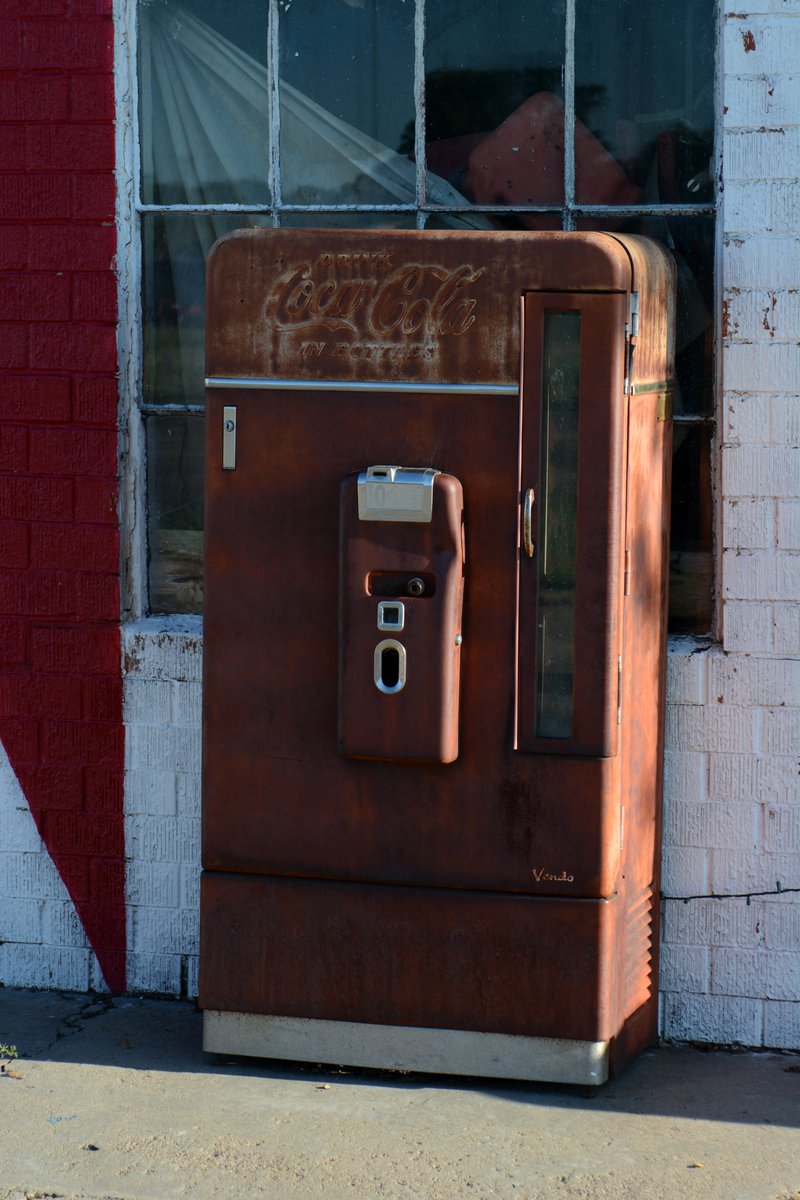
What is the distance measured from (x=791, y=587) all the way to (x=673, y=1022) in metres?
1.25

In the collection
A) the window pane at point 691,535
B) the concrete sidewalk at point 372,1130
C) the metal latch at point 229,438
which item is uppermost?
the metal latch at point 229,438

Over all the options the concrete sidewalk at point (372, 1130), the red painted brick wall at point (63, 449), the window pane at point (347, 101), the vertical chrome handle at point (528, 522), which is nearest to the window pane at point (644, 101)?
the window pane at point (347, 101)

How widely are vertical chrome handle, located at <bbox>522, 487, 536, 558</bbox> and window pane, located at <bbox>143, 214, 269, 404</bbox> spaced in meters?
1.27

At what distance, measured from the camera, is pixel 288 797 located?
370 cm

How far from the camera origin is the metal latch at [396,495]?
344 centimetres

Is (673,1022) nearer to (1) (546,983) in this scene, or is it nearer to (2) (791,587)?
(1) (546,983)

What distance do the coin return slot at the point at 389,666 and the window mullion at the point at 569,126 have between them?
4.49 ft

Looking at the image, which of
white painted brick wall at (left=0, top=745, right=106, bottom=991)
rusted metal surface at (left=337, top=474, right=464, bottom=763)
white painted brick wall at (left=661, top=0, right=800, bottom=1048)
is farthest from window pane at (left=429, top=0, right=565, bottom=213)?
white painted brick wall at (left=0, top=745, right=106, bottom=991)

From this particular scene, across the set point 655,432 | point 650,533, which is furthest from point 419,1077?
point 655,432

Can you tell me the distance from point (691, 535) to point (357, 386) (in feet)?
3.72

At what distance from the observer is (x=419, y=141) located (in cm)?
414

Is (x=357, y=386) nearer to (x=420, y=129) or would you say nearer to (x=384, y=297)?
(x=384, y=297)

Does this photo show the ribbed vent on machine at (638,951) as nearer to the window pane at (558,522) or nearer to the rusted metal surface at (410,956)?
the rusted metal surface at (410,956)

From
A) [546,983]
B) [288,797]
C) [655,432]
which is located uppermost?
Answer: [655,432]
